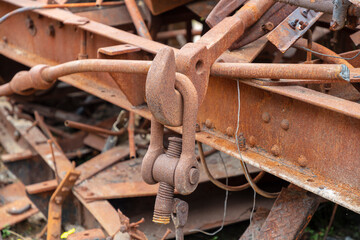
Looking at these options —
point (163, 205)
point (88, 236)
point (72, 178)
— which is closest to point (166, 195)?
point (163, 205)

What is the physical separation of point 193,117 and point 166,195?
37 centimetres

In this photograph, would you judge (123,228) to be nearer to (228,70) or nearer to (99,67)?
(99,67)

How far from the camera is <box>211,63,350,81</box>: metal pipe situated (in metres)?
2.17

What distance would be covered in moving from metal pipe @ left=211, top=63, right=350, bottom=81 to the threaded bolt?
1.79ft

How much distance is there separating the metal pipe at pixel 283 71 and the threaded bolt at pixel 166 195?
1.79 feet

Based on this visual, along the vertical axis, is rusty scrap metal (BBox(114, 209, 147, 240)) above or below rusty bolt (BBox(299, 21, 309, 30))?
below

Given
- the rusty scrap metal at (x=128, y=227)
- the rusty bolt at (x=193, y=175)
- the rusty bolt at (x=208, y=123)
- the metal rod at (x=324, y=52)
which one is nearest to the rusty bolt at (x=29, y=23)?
the rusty bolt at (x=208, y=123)

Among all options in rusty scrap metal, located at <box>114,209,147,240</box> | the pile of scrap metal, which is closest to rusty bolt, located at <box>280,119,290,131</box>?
the pile of scrap metal

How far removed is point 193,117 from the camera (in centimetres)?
214

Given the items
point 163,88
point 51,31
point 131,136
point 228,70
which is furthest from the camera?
point 131,136

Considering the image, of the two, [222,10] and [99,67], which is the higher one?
[222,10]

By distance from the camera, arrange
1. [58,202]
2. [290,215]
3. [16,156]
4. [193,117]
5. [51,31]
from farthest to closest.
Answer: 1. [16,156]
2. [51,31]
3. [58,202]
4. [290,215]
5. [193,117]

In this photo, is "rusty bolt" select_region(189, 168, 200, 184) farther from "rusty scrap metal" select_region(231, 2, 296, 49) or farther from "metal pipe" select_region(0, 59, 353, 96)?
"rusty scrap metal" select_region(231, 2, 296, 49)

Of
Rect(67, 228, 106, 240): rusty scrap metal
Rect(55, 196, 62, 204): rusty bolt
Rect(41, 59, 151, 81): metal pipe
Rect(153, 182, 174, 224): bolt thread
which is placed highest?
Rect(41, 59, 151, 81): metal pipe
